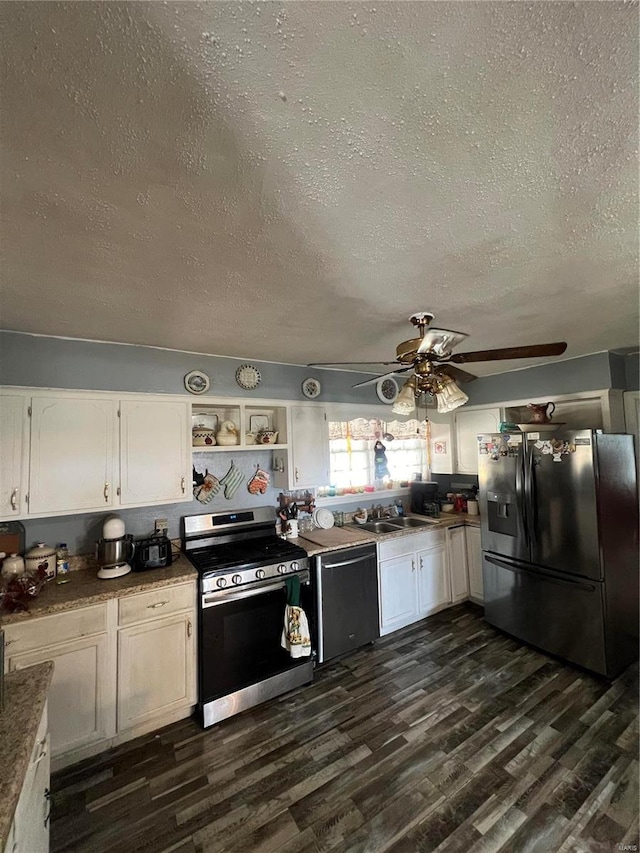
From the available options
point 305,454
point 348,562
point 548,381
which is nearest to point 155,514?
point 305,454

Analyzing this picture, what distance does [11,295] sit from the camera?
169cm

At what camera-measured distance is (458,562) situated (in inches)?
141

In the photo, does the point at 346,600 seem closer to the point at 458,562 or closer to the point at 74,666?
the point at 458,562

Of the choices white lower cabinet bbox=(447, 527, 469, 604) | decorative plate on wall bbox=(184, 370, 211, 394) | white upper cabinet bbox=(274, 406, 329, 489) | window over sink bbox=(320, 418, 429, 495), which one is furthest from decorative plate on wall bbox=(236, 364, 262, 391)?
white lower cabinet bbox=(447, 527, 469, 604)

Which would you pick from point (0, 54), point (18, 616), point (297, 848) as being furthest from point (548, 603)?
point (0, 54)

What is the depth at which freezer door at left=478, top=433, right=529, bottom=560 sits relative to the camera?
2.92m

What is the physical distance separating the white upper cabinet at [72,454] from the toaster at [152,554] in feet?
1.17

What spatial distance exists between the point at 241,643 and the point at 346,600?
2.87 ft

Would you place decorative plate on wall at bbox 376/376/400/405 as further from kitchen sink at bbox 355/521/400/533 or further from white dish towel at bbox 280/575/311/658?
white dish towel at bbox 280/575/311/658

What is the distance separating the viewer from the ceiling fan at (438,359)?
1714mm

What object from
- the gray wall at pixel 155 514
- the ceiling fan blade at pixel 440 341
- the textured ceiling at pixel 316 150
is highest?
the textured ceiling at pixel 316 150

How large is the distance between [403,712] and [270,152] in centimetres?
296

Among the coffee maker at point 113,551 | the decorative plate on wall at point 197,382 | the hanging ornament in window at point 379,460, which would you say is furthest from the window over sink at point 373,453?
the coffee maker at point 113,551

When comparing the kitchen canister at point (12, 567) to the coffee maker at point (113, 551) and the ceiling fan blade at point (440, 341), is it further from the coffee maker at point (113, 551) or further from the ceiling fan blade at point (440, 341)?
the ceiling fan blade at point (440, 341)
